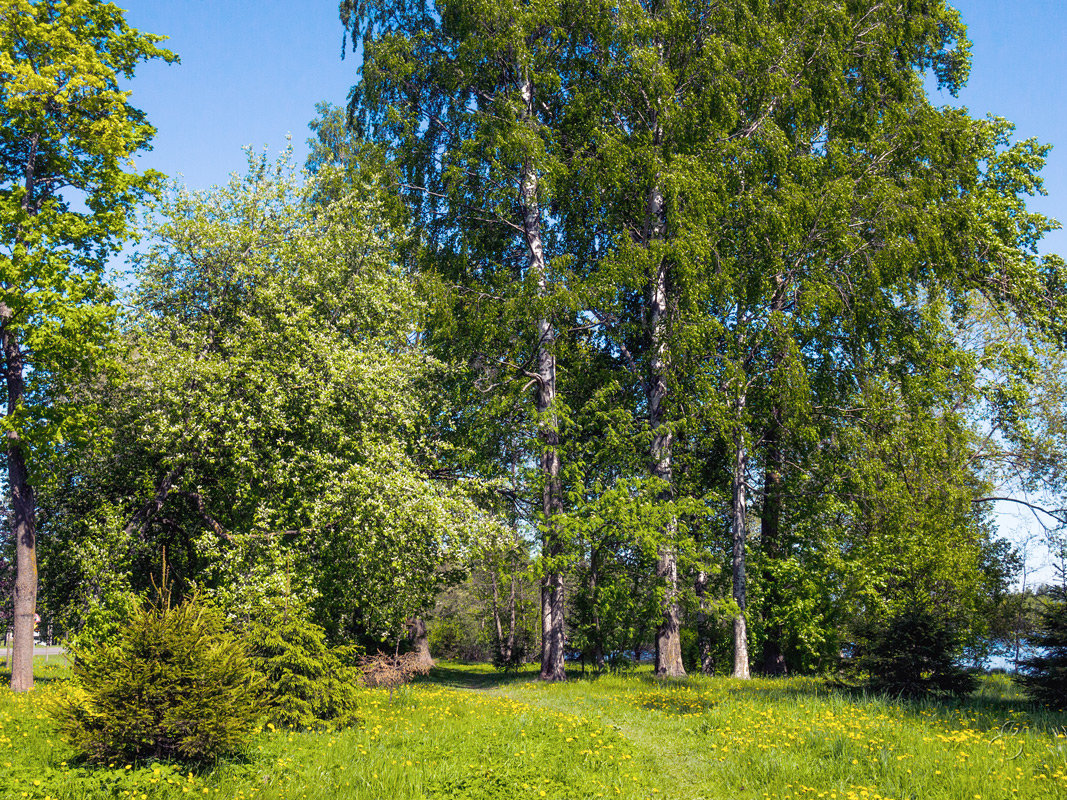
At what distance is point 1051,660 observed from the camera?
434 inches

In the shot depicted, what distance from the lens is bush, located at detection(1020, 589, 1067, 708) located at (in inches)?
427

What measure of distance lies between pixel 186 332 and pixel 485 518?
30.0 feet

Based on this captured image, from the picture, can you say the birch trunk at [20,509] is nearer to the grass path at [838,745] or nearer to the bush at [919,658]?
the grass path at [838,745]

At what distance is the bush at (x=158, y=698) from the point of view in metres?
7.58

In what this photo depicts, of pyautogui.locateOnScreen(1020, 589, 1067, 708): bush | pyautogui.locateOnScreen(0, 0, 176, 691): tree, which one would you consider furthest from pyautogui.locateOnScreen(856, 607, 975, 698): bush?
pyautogui.locateOnScreen(0, 0, 176, 691): tree

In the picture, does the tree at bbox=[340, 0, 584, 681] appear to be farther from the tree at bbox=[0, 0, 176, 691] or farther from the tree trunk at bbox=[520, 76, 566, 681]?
the tree at bbox=[0, 0, 176, 691]

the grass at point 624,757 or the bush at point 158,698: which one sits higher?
the bush at point 158,698

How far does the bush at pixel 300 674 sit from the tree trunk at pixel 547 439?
28.2 feet

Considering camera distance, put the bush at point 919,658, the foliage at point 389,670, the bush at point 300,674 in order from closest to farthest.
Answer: the bush at point 300,674, the bush at point 919,658, the foliage at point 389,670

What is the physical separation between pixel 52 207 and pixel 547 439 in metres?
13.4

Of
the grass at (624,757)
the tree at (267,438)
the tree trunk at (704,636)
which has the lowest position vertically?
the tree trunk at (704,636)

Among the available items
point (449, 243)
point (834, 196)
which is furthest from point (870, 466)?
point (449, 243)

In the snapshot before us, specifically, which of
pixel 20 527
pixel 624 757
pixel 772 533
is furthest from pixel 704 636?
pixel 20 527

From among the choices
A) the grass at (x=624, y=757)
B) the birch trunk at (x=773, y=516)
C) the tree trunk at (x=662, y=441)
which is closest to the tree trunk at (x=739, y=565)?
the tree trunk at (x=662, y=441)
